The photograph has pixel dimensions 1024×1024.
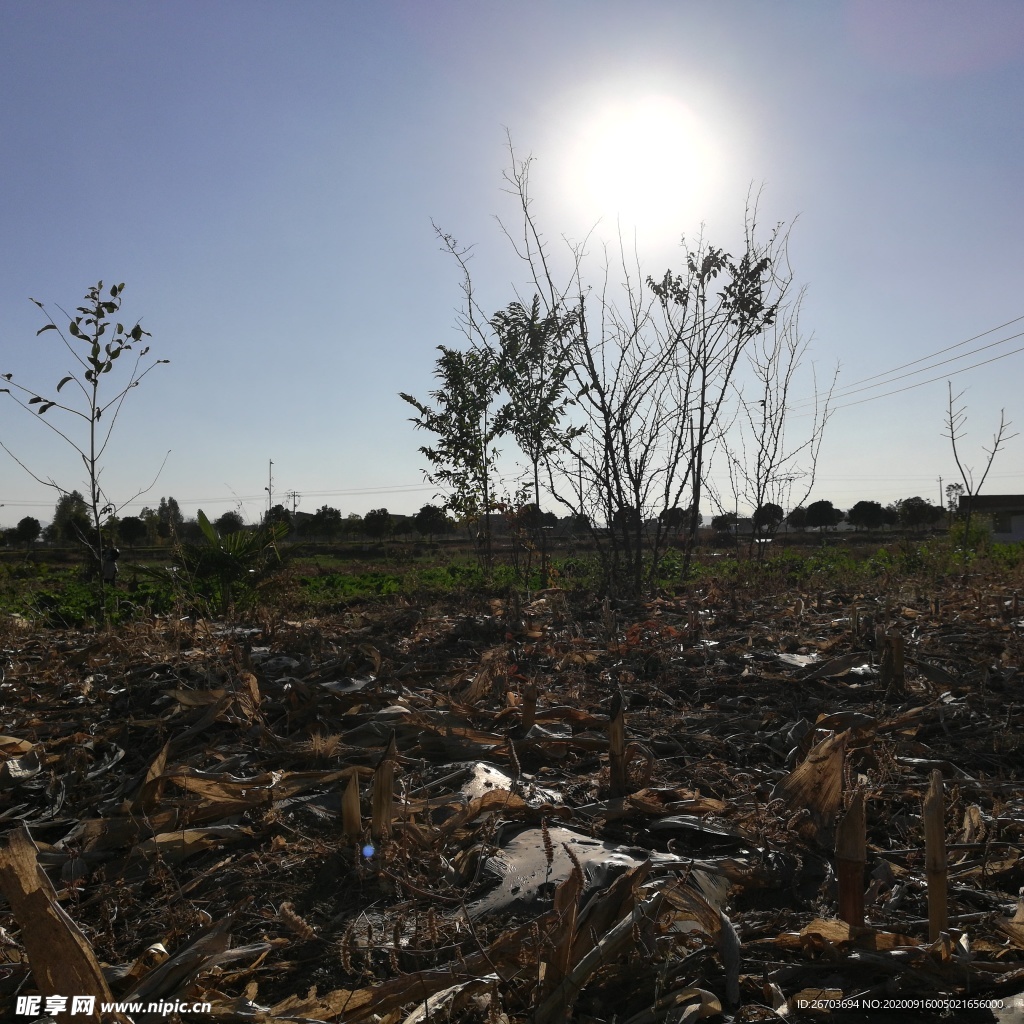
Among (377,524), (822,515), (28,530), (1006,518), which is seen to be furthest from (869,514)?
(28,530)

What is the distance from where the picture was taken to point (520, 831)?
194cm

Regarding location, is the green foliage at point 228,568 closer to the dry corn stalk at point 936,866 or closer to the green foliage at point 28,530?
the dry corn stalk at point 936,866

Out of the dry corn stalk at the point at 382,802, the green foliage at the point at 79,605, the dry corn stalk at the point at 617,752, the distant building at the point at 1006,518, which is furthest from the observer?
the distant building at the point at 1006,518

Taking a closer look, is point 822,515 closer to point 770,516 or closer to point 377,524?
A: point 377,524

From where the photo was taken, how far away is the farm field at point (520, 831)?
131 cm

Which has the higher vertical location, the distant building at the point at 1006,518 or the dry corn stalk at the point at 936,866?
the distant building at the point at 1006,518

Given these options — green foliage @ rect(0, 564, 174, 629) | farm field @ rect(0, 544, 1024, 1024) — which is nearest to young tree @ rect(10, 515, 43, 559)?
green foliage @ rect(0, 564, 174, 629)

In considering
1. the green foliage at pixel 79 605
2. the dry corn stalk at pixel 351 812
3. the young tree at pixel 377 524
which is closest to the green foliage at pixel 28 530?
the young tree at pixel 377 524

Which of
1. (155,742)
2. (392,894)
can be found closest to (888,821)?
(392,894)

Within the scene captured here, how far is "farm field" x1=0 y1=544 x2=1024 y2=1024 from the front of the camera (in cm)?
131

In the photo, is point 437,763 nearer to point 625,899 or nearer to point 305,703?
point 305,703

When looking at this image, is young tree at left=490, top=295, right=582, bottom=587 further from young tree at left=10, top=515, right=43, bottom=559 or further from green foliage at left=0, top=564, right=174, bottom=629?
young tree at left=10, top=515, right=43, bottom=559

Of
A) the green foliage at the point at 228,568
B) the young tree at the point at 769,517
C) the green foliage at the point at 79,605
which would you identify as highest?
the young tree at the point at 769,517

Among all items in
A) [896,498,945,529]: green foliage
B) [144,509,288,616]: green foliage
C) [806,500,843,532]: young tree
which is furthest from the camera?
[806,500,843,532]: young tree
